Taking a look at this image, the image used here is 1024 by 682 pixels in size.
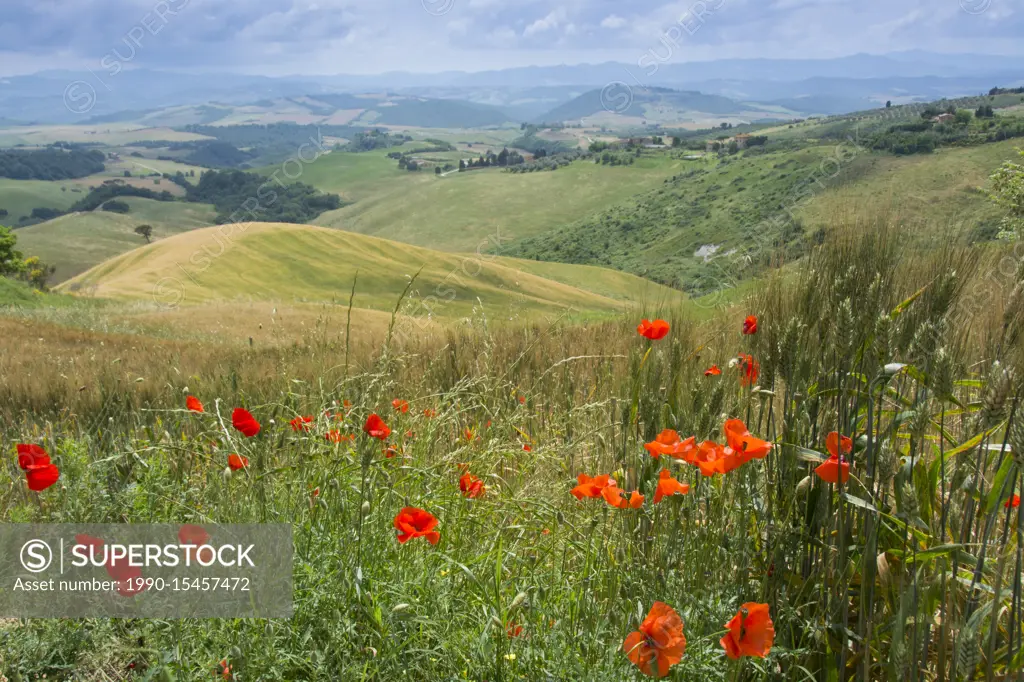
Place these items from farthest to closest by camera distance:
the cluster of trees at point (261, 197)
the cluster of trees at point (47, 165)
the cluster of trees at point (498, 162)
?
the cluster of trees at point (47, 165) → the cluster of trees at point (498, 162) → the cluster of trees at point (261, 197)

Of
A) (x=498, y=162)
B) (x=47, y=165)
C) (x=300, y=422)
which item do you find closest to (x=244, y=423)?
(x=300, y=422)

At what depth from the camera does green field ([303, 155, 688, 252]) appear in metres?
111

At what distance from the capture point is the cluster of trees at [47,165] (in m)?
176

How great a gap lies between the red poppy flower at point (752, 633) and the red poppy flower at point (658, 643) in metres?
0.13

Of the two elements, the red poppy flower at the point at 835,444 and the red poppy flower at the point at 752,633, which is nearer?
the red poppy flower at the point at 752,633

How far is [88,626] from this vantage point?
2.29 metres

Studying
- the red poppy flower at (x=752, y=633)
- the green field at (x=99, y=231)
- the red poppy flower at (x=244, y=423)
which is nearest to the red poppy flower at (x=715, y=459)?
the red poppy flower at (x=752, y=633)

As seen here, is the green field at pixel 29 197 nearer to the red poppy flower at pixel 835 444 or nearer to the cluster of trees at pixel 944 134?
the cluster of trees at pixel 944 134

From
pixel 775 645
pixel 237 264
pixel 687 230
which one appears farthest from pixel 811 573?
pixel 687 230

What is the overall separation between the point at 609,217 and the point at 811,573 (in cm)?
10457

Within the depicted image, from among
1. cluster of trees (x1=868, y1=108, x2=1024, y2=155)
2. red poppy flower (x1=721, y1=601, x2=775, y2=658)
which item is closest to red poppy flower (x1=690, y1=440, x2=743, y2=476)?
red poppy flower (x1=721, y1=601, x2=775, y2=658)

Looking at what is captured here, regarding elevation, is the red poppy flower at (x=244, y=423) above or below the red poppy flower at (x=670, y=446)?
below

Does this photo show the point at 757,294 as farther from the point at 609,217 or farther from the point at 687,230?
the point at 609,217

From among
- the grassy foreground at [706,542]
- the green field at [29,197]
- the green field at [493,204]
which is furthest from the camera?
the green field at [29,197]
